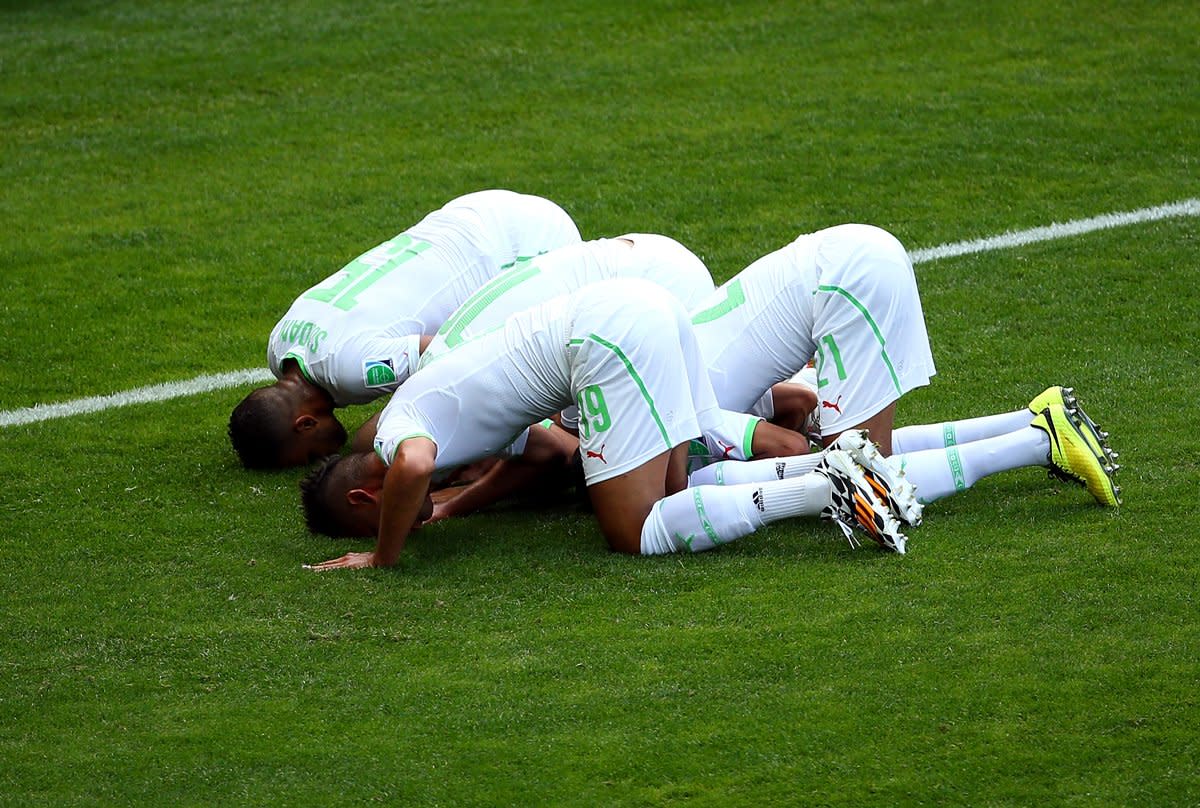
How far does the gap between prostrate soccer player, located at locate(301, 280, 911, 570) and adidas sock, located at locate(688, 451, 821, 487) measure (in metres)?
0.13

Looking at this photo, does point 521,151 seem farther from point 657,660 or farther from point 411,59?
point 657,660

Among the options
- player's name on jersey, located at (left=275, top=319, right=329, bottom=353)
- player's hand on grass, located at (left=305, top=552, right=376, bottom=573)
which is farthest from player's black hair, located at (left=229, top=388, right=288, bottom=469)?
player's hand on grass, located at (left=305, top=552, right=376, bottom=573)

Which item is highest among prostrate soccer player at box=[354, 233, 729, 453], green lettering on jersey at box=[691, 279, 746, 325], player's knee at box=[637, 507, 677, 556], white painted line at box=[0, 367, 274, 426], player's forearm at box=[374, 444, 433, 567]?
prostrate soccer player at box=[354, 233, 729, 453]

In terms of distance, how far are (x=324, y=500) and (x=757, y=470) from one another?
1556 millimetres

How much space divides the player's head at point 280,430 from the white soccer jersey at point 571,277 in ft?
2.59

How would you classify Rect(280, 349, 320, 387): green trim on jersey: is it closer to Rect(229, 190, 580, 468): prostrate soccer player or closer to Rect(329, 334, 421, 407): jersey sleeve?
Rect(229, 190, 580, 468): prostrate soccer player

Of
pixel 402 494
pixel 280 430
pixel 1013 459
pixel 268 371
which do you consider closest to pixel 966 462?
pixel 1013 459

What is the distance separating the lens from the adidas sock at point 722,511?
5.14 metres

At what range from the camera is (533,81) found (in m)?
11.9

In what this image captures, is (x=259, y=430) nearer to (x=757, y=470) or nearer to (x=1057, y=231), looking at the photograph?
(x=757, y=470)

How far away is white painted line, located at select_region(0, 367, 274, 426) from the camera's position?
7.38 meters

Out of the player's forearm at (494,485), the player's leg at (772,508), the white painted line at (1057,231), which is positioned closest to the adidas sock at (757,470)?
the player's leg at (772,508)

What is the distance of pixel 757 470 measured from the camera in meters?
5.43

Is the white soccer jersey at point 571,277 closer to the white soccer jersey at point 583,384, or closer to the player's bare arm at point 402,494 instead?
the white soccer jersey at point 583,384
